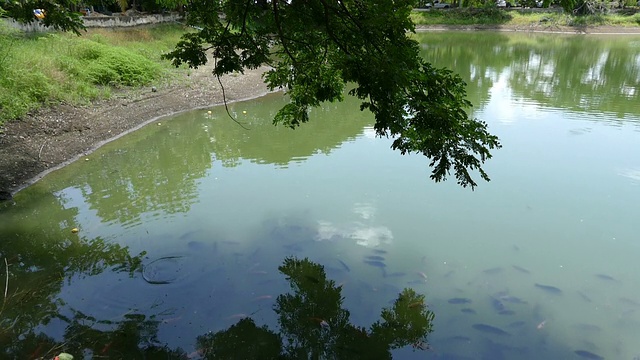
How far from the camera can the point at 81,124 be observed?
434 inches

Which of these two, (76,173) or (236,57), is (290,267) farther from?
(76,173)

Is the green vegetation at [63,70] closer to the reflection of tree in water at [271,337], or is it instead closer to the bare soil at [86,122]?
the bare soil at [86,122]

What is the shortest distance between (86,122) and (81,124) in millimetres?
195

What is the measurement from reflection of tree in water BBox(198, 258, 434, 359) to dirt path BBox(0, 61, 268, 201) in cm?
561

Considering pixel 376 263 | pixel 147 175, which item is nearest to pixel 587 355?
pixel 376 263

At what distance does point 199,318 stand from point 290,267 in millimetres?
1403

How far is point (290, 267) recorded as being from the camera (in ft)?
20.2

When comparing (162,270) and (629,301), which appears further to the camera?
(162,270)

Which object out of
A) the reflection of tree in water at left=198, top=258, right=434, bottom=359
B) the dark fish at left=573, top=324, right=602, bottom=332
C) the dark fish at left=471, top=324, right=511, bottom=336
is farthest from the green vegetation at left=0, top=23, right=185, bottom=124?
the dark fish at left=573, top=324, right=602, bottom=332

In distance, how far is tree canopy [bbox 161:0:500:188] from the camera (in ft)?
13.2

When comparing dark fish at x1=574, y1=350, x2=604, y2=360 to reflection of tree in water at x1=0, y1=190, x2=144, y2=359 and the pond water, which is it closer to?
the pond water

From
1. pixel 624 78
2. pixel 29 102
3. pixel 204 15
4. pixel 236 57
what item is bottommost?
pixel 624 78

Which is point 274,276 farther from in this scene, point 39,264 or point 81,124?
point 81,124

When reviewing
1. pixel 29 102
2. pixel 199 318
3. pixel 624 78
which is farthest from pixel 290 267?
pixel 624 78
